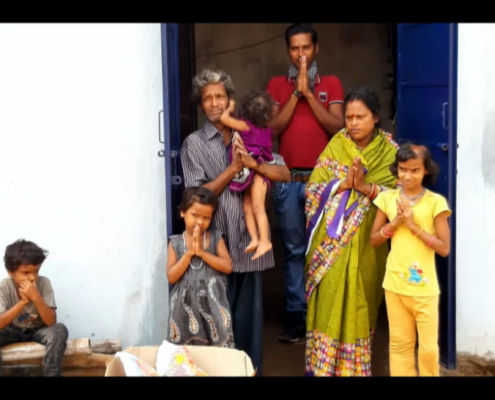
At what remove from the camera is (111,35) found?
15.1 feet

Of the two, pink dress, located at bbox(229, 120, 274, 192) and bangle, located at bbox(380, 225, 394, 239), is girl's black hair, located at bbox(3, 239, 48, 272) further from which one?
bangle, located at bbox(380, 225, 394, 239)

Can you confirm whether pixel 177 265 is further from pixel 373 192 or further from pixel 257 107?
pixel 373 192

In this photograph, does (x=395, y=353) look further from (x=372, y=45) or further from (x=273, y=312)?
(x=372, y=45)

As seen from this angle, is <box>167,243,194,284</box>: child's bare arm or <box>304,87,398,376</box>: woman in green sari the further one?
<box>304,87,398,376</box>: woman in green sari

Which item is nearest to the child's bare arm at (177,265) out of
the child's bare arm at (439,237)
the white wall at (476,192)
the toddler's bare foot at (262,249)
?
the toddler's bare foot at (262,249)

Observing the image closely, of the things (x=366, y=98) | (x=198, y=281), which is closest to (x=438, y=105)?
(x=366, y=98)

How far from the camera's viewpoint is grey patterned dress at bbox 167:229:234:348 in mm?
4086

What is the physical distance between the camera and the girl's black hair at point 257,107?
4242 mm

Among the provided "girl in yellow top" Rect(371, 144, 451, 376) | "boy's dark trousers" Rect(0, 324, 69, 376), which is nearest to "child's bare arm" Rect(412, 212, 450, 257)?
"girl in yellow top" Rect(371, 144, 451, 376)

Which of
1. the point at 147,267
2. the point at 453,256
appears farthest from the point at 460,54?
the point at 147,267

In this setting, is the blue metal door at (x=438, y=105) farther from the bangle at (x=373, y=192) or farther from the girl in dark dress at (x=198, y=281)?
the girl in dark dress at (x=198, y=281)

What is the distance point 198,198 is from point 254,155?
0.42 metres

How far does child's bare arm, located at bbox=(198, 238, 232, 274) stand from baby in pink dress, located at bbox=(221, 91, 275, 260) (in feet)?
0.42

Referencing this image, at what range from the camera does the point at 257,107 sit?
167 inches
